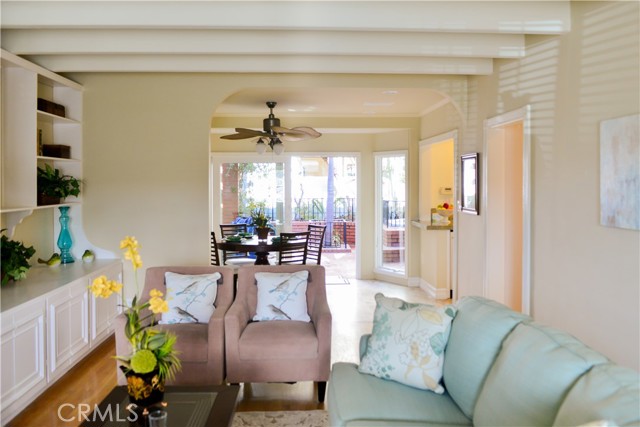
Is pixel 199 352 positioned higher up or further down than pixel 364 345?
further down

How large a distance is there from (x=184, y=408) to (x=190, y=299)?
49.0 inches

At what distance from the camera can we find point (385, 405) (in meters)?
2.05

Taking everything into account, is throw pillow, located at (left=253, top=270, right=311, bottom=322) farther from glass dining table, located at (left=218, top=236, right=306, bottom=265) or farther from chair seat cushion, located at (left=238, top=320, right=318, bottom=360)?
glass dining table, located at (left=218, top=236, right=306, bottom=265)

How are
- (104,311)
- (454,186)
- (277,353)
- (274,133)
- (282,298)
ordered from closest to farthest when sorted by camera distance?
(277,353)
(282,298)
(104,311)
(274,133)
(454,186)

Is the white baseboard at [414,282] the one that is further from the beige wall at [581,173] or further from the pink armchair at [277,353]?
the pink armchair at [277,353]

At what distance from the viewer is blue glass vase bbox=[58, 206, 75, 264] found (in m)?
4.12

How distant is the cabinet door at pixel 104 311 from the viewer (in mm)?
3787

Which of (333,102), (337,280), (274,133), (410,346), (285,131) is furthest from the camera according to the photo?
(337,280)

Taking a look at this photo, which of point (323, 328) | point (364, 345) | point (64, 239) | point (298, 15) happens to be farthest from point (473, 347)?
point (64, 239)

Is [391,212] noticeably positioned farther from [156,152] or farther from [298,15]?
[298,15]

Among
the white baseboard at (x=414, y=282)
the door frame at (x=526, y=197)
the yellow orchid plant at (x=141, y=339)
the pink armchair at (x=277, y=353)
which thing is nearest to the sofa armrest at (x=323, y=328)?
the pink armchair at (x=277, y=353)

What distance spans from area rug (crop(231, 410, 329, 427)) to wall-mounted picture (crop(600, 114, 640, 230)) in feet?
6.86

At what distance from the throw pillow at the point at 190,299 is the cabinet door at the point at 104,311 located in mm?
904

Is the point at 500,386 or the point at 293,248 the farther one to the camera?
the point at 293,248
